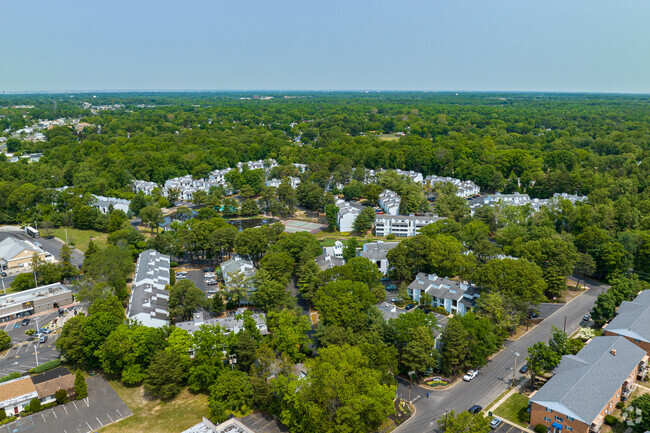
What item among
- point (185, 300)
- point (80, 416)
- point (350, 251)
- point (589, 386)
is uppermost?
point (350, 251)

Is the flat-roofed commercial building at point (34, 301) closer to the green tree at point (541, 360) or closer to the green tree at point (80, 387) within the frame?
the green tree at point (80, 387)

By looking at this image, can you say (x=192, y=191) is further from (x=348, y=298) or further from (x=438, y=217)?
(x=348, y=298)

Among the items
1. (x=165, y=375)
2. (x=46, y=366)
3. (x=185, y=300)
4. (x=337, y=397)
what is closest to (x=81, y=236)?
(x=46, y=366)

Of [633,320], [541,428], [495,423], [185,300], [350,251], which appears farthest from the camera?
[350,251]

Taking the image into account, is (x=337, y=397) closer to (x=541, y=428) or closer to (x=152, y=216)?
(x=541, y=428)

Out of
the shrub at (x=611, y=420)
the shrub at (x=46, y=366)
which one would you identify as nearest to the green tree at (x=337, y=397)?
the shrub at (x=611, y=420)

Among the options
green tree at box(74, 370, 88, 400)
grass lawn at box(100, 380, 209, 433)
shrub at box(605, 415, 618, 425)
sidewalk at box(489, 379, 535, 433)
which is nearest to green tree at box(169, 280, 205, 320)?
grass lawn at box(100, 380, 209, 433)

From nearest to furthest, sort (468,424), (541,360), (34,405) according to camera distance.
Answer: (468,424) → (34,405) → (541,360)
